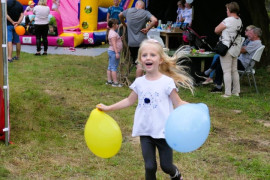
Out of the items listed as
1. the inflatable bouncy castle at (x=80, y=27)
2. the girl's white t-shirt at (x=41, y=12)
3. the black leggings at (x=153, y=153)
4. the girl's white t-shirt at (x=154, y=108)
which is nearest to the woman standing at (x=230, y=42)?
the girl's white t-shirt at (x=154, y=108)

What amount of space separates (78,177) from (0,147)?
1306 mm

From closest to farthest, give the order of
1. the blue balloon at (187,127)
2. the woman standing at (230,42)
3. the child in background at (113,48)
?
1. the blue balloon at (187,127)
2. the woman standing at (230,42)
3. the child in background at (113,48)

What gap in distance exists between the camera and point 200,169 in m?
4.69

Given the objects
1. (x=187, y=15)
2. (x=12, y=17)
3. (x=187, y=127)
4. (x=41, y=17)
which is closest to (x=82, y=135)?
(x=187, y=127)

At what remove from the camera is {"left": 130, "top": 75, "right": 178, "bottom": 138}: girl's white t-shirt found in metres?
3.56

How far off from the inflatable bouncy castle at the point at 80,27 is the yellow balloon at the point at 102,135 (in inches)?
447

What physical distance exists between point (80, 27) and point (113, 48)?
23.7ft

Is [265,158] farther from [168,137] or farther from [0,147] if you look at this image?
[0,147]

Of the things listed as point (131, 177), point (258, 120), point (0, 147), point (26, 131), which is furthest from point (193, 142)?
point (258, 120)

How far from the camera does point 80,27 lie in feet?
51.3

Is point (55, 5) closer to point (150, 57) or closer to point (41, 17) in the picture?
point (41, 17)

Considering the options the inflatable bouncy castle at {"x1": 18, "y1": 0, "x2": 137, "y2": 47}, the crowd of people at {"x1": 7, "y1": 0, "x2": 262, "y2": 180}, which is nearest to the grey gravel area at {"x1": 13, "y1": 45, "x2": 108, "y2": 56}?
the inflatable bouncy castle at {"x1": 18, "y1": 0, "x2": 137, "y2": 47}

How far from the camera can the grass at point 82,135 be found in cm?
462

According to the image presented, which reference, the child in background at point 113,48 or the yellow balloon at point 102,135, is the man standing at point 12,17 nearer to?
the child in background at point 113,48
